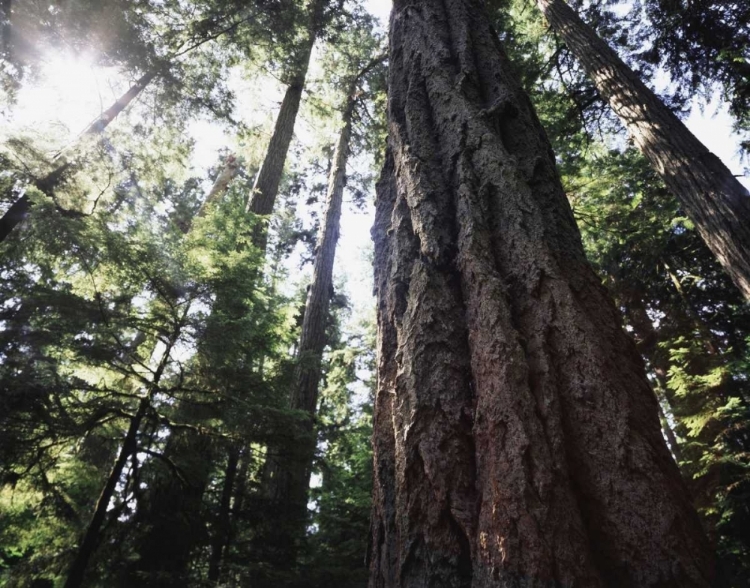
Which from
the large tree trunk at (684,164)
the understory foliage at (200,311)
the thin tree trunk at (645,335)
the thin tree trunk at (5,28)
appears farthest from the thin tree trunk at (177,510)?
the thin tree trunk at (645,335)

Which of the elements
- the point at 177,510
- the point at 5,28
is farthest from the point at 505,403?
the point at 5,28

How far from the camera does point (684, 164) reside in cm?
360

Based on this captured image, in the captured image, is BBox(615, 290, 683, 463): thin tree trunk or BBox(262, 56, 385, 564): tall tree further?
BBox(615, 290, 683, 463): thin tree trunk

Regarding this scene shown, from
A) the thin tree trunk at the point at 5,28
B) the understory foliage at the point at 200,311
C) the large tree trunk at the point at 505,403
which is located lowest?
the large tree trunk at the point at 505,403

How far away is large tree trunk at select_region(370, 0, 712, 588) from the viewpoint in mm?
1016

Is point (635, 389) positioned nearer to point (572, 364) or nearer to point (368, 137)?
point (572, 364)

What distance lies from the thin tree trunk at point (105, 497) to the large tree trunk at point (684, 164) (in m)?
4.99

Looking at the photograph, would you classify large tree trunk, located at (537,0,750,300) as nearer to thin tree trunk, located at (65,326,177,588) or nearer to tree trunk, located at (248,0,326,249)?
thin tree trunk, located at (65,326,177,588)

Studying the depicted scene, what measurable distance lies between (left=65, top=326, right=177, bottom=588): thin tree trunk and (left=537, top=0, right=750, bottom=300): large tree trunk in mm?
4995

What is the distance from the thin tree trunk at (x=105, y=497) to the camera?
12.2 feet

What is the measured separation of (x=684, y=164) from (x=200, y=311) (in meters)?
4.89

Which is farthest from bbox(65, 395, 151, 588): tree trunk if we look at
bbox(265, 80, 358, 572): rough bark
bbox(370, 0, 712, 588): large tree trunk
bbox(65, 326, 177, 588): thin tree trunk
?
bbox(370, 0, 712, 588): large tree trunk

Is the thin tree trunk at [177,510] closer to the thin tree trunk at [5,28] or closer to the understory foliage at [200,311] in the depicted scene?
the understory foliage at [200,311]

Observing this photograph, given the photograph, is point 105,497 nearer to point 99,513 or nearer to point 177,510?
point 99,513
